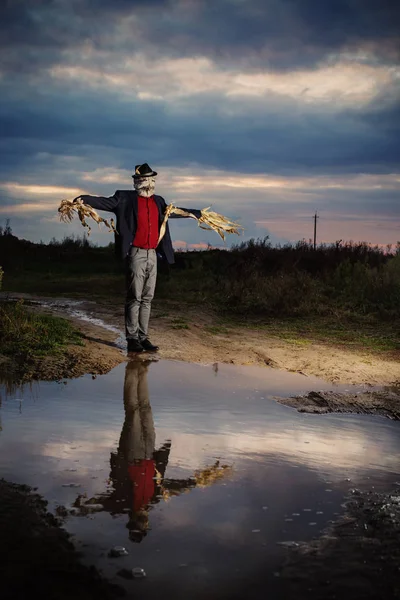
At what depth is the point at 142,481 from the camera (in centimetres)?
503

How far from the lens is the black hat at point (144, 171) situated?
1042 cm

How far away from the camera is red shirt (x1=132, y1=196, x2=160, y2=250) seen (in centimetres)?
1049

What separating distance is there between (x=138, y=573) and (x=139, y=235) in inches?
289

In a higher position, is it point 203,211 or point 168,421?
point 203,211

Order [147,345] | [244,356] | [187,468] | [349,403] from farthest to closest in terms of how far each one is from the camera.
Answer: [244,356] < [147,345] < [349,403] < [187,468]

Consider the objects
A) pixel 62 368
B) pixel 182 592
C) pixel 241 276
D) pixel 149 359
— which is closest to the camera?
pixel 182 592

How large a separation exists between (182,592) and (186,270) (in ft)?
75.0

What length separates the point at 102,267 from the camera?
30469 mm

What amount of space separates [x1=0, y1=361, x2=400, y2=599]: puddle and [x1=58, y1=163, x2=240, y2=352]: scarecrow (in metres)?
2.12

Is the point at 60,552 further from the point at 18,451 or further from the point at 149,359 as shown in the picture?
the point at 149,359

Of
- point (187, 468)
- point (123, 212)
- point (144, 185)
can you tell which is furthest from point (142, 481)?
point (144, 185)

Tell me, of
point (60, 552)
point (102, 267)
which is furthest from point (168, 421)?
point (102, 267)

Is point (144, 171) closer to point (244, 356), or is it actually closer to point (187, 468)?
point (244, 356)

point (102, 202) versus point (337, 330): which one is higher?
point (102, 202)
